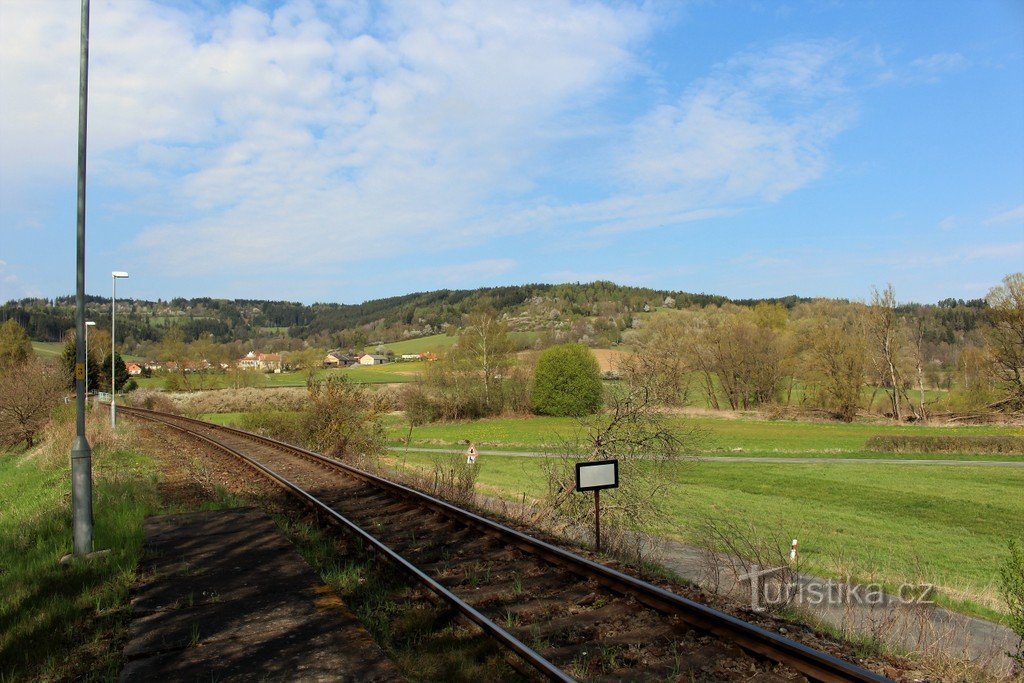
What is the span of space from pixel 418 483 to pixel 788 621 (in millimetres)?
10756

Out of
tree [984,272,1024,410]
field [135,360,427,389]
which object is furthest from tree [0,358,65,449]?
tree [984,272,1024,410]

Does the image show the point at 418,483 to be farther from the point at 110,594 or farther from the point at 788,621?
the point at 788,621

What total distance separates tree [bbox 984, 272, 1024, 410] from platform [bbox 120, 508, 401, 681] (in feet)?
209

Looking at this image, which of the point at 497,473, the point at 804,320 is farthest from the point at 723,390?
the point at 497,473

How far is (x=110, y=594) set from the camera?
7.93 m

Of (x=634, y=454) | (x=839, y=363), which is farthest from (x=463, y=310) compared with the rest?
(x=634, y=454)

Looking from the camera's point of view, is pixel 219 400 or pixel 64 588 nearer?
pixel 64 588

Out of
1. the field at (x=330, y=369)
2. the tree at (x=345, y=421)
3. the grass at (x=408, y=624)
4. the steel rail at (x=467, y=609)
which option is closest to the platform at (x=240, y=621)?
the grass at (x=408, y=624)

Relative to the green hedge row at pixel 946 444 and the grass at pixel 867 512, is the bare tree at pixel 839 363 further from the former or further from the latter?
the grass at pixel 867 512

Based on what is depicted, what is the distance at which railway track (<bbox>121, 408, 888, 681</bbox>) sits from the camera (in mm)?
5285

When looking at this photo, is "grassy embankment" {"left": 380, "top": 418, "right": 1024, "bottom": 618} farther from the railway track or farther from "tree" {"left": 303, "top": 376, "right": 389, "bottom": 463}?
"tree" {"left": 303, "top": 376, "right": 389, "bottom": 463}

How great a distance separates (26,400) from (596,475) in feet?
110

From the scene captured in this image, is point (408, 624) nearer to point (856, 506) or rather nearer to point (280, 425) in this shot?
point (856, 506)

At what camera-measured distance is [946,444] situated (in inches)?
1716
